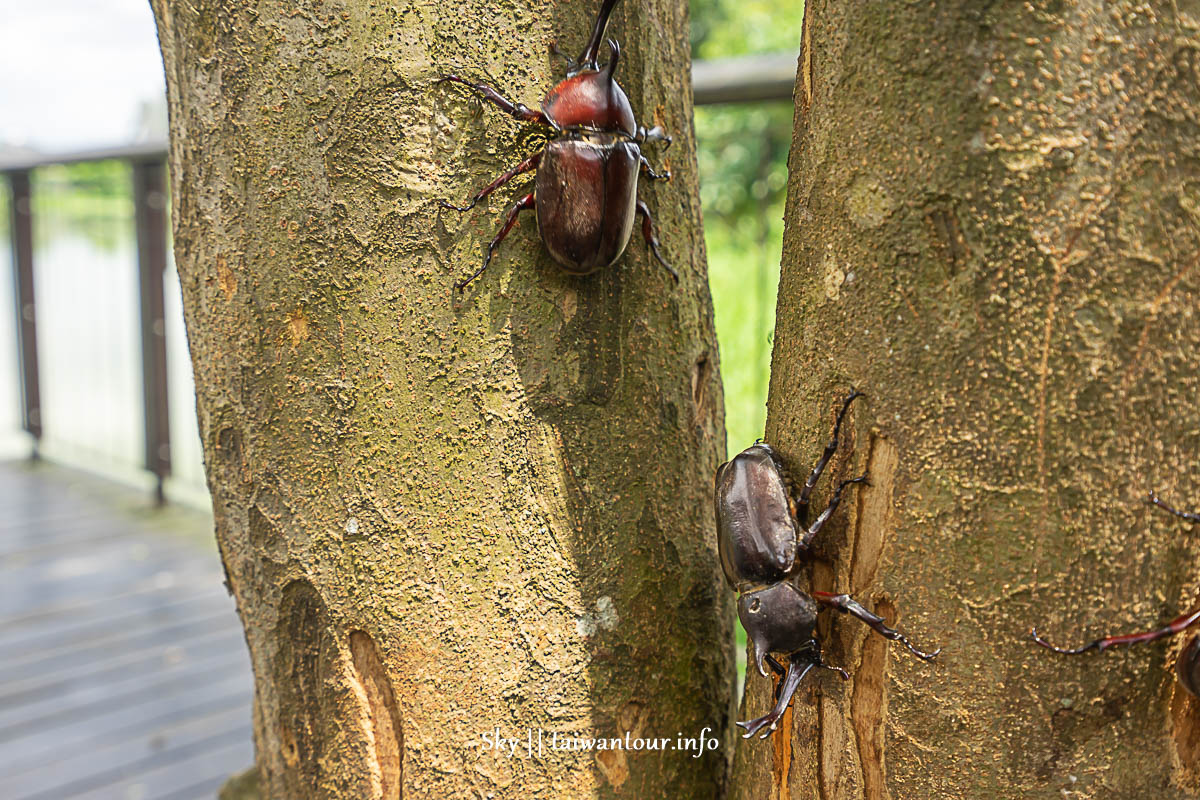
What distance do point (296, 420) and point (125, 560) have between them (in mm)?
3434

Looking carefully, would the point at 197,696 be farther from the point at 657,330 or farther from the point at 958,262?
the point at 958,262

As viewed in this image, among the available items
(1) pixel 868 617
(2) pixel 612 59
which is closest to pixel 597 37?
(2) pixel 612 59

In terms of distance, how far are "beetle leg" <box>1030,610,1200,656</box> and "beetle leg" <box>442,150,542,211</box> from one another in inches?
27.4

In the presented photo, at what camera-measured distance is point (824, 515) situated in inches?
34.5

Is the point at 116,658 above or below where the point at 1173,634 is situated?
below

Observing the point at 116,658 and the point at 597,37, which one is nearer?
the point at 597,37

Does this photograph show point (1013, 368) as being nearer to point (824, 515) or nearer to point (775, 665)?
point (824, 515)

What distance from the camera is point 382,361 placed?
93 centimetres

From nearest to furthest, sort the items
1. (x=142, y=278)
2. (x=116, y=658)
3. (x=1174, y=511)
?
(x=1174, y=511)
(x=116, y=658)
(x=142, y=278)

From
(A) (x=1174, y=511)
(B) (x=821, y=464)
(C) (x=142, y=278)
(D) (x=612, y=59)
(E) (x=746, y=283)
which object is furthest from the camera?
(C) (x=142, y=278)

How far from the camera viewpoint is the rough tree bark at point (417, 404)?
911 mm

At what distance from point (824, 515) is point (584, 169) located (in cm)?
47

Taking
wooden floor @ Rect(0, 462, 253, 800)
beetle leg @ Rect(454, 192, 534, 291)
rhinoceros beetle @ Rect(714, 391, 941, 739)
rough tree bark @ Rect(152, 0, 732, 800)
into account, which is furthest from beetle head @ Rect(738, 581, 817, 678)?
wooden floor @ Rect(0, 462, 253, 800)

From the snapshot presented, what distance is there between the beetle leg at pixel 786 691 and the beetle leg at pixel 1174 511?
35 cm
